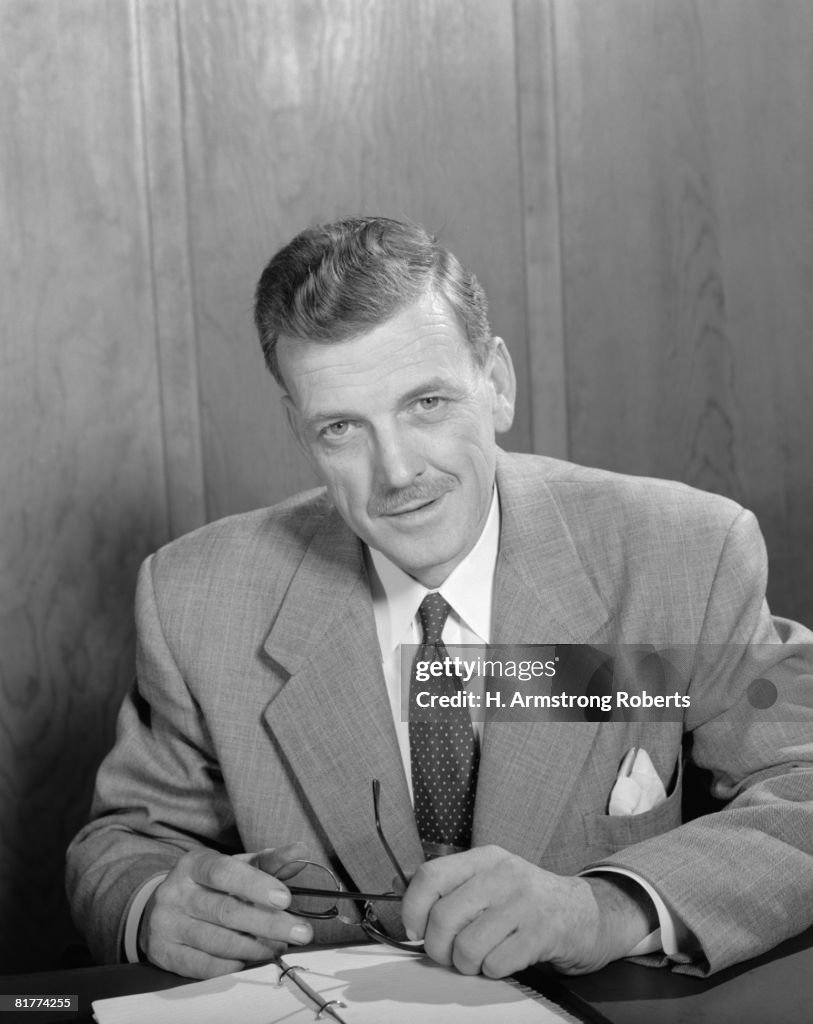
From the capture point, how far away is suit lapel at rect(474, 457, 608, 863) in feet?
5.05

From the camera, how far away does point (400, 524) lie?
63.6 inches

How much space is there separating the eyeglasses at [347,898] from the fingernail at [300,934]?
0.02 metres

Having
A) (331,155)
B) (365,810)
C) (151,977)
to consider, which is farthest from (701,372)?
(151,977)

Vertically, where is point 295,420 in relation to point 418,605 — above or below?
above

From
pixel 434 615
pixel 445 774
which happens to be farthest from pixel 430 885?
pixel 434 615

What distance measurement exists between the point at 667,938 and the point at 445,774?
18.2 inches

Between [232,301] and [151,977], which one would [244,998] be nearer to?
[151,977]

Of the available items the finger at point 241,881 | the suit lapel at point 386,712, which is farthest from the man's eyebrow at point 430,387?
the finger at point 241,881

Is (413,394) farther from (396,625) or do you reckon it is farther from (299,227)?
(299,227)

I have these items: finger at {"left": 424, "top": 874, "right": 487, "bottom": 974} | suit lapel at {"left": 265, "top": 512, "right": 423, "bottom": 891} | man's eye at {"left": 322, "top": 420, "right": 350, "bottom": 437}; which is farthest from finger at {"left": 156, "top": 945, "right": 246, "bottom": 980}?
man's eye at {"left": 322, "top": 420, "right": 350, "bottom": 437}

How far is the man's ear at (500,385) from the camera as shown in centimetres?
172

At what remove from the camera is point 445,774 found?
5.26 feet

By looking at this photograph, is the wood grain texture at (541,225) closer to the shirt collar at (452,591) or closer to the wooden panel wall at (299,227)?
the wooden panel wall at (299,227)

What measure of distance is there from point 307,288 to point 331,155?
82 centimetres
